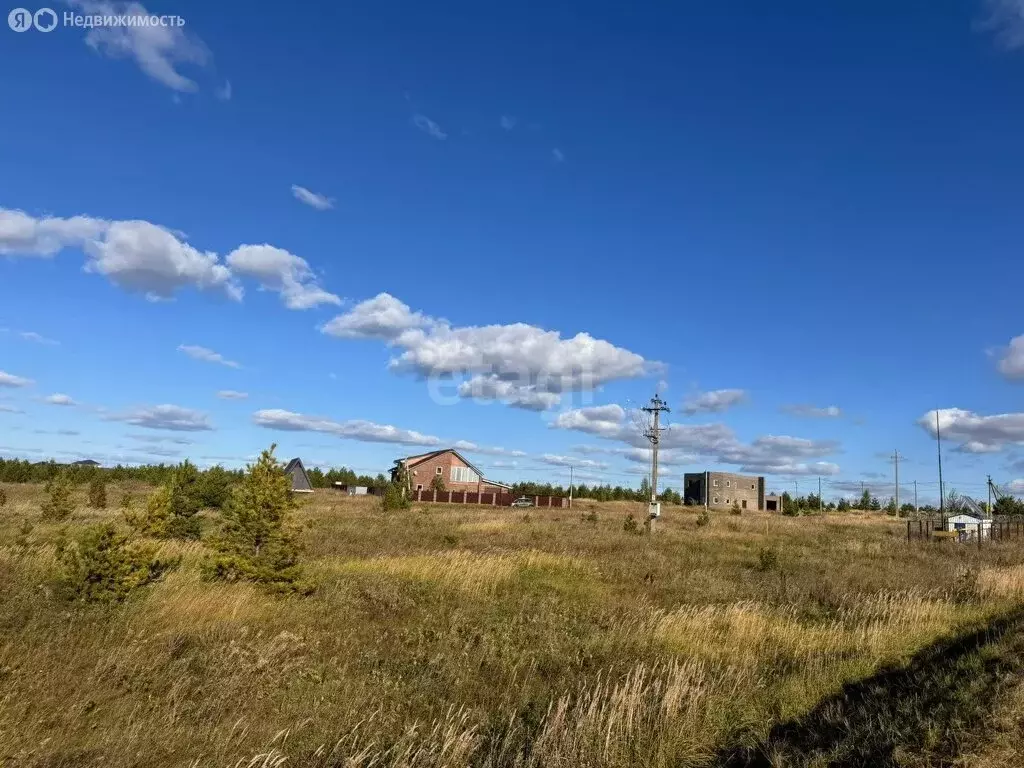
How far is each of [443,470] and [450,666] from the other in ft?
232

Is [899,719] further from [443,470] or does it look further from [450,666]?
[443,470]

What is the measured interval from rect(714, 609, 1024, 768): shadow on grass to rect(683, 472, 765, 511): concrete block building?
8050cm

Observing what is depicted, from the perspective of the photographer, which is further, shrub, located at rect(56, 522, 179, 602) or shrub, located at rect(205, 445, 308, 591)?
shrub, located at rect(205, 445, 308, 591)

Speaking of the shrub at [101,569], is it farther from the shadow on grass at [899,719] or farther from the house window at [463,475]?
the house window at [463,475]

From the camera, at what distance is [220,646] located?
730cm

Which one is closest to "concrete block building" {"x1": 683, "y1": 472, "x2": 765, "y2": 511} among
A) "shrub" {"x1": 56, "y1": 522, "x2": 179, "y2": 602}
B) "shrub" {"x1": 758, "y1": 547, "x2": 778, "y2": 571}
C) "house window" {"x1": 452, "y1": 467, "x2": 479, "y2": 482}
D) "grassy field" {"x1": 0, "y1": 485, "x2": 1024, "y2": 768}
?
"house window" {"x1": 452, "y1": 467, "x2": 479, "y2": 482}

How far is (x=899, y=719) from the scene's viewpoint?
19.8ft

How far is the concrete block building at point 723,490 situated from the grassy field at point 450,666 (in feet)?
252

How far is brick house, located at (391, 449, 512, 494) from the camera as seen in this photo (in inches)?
2997

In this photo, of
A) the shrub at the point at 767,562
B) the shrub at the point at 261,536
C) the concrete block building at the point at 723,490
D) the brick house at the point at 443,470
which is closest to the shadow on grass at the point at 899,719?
the shrub at the point at 261,536

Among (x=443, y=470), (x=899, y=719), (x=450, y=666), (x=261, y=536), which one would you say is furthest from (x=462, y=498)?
(x=899, y=719)

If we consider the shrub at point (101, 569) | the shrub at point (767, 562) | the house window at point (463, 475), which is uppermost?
the house window at point (463, 475)

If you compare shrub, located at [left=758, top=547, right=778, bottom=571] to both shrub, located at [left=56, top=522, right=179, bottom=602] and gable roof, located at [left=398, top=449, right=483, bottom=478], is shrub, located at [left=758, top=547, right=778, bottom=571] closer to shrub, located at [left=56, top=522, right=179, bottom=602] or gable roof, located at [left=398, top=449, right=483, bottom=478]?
shrub, located at [left=56, top=522, right=179, bottom=602]

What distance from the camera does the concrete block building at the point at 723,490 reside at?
8936 cm
